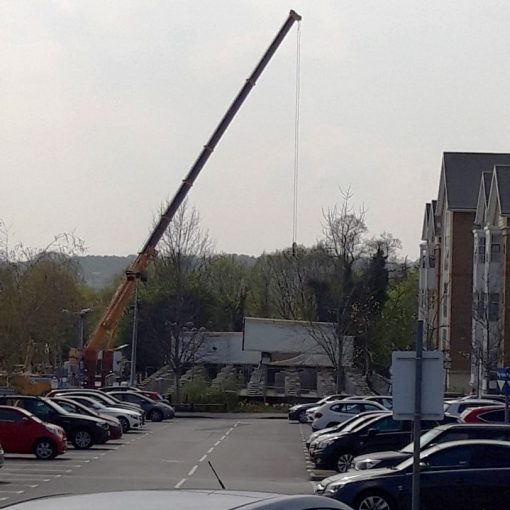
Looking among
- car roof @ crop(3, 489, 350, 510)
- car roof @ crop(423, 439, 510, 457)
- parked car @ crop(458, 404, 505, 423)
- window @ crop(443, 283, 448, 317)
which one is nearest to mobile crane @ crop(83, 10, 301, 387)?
window @ crop(443, 283, 448, 317)

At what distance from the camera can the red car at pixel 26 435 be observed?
3006 cm

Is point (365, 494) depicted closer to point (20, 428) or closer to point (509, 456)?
point (509, 456)

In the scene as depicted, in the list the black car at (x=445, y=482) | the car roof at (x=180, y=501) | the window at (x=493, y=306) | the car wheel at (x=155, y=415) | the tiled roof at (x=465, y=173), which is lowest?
the car wheel at (x=155, y=415)

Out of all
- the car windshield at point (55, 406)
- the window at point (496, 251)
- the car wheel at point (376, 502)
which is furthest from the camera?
the window at point (496, 251)

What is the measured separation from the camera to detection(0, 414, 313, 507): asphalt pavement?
22938 millimetres

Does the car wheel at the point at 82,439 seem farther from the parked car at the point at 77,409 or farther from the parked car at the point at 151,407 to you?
the parked car at the point at 151,407

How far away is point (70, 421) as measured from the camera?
35125 millimetres

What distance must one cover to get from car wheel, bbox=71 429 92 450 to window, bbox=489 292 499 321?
3423 centimetres

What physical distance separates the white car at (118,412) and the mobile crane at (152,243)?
30.7 ft

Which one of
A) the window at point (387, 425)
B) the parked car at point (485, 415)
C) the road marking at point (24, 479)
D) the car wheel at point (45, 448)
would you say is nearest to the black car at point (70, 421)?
the car wheel at point (45, 448)

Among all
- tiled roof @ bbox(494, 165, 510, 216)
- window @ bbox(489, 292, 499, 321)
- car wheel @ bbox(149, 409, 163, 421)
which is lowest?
car wheel @ bbox(149, 409, 163, 421)

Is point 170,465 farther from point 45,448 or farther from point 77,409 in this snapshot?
point 77,409

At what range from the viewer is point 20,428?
30.1 m

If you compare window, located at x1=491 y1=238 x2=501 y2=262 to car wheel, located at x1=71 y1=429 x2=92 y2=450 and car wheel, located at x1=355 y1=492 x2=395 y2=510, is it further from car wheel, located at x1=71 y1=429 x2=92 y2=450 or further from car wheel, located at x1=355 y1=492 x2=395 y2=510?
car wheel, located at x1=355 y1=492 x2=395 y2=510
